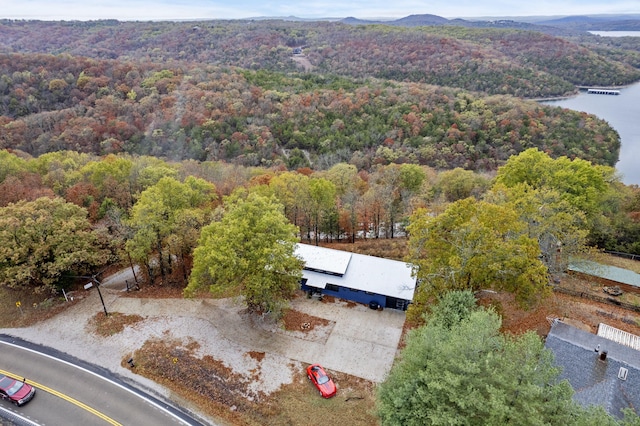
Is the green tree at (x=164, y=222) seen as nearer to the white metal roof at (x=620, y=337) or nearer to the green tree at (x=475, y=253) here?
the green tree at (x=475, y=253)

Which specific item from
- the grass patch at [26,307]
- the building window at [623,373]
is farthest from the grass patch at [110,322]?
the building window at [623,373]

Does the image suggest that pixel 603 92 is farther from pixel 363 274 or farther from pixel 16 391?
pixel 16 391

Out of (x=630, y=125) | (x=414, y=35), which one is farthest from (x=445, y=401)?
(x=414, y=35)

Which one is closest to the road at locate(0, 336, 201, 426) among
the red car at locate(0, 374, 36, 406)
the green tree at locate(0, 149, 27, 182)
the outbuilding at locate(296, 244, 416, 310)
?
the red car at locate(0, 374, 36, 406)

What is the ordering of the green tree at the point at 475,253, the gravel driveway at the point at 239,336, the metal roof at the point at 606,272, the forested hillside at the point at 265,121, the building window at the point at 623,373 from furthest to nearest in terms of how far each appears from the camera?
the forested hillside at the point at 265,121
the metal roof at the point at 606,272
the gravel driveway at the point at 239,336
the green tree at the point at 475,253
the building window at the point at 623,373

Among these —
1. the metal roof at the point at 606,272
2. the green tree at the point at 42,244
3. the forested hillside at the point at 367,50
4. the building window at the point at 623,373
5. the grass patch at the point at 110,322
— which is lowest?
the grass patch at the point at 110,322

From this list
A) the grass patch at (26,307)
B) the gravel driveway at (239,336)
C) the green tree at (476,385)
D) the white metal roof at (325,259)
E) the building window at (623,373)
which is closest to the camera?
the green tree at (476,385)

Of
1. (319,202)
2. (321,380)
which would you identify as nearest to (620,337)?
(321,380)
